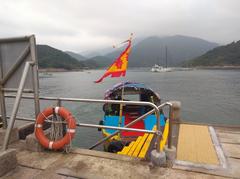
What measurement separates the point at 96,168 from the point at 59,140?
102 cm

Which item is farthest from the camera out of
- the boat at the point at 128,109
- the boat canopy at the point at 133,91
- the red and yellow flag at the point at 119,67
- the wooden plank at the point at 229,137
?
the boat canopy at the point at 133,91

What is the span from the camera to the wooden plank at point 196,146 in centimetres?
379

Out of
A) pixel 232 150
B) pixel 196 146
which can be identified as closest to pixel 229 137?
pixel 232 150

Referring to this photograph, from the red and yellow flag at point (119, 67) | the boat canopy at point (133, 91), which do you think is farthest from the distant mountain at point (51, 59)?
the red and yellow flag at point (119, 67)

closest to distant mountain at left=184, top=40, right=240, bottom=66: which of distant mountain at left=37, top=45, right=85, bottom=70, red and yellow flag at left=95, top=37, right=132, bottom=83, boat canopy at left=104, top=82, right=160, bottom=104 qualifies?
distant mountain at left=37, top=45, right=85, bottom=70

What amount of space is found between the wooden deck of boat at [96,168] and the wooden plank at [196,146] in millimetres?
365

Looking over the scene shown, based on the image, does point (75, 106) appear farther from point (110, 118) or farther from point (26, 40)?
point (26, 40)

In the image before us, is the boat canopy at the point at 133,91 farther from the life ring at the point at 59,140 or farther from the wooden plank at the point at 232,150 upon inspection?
the life ring at the point at 59,140

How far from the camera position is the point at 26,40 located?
351cm

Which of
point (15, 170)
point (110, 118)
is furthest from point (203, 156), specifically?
point (110, 118)

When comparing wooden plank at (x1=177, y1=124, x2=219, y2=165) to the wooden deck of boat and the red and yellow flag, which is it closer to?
the wooden deck of boat

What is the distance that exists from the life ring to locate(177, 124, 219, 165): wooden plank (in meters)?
2.24

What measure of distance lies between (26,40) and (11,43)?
0.42m

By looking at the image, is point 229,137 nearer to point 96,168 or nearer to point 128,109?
point 96,168
